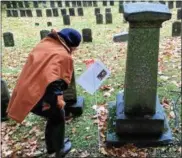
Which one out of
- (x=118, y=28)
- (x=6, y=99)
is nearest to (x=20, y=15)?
(x=118, y=28)

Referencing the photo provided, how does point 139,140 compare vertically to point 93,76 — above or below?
below

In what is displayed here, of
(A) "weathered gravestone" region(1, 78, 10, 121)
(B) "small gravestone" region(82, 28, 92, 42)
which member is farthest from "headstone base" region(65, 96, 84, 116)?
(B) "small gravestone" region(82, 28, 92, 42)

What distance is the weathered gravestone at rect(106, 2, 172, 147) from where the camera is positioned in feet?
14.2

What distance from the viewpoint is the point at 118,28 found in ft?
39.7

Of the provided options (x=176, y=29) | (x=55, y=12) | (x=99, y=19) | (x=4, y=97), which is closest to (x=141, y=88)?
A: (x=4, y=97)

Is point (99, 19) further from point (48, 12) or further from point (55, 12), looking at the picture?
point (48, 12)

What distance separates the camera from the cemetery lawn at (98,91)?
5.16 m

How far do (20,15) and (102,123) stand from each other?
11559 millimetres

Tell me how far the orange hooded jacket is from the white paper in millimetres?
856

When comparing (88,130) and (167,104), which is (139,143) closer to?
(88,130)

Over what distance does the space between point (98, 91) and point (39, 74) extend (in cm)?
285

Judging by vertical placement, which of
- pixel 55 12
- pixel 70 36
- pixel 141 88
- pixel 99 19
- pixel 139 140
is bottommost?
pixel 139 140

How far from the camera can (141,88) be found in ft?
15.7

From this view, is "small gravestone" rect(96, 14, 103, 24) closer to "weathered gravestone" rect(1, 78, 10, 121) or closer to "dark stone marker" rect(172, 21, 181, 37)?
"dark stone marker" rect(172, 21, 181, 37)
